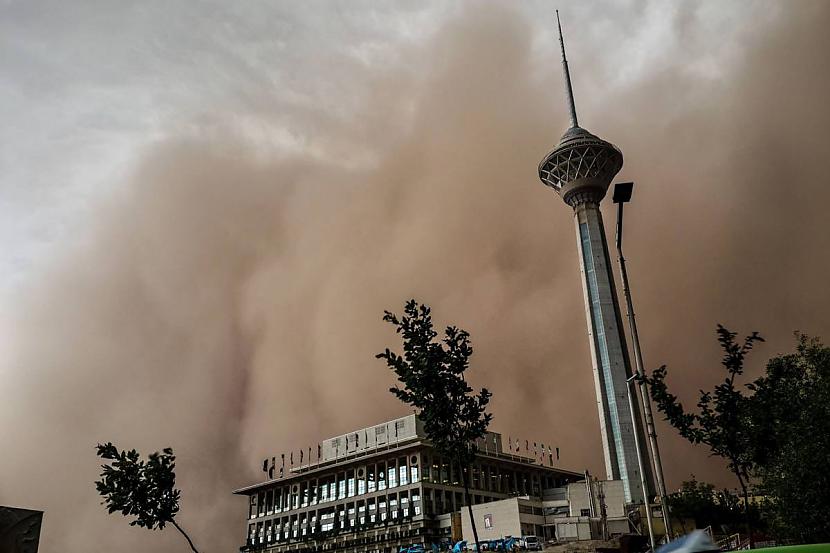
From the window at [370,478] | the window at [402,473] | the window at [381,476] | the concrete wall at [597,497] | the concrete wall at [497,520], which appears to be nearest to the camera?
the concrete wall at [497,520]

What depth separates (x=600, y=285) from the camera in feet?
373

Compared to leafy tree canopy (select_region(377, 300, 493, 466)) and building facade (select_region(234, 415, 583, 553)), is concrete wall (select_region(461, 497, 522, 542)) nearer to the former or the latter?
building facade (select_region(234, 415, 583, 553))

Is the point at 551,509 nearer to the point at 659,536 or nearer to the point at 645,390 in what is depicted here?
the point at 659,536

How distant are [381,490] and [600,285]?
53048 millimetres

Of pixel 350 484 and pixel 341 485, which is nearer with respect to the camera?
pixel 350 484

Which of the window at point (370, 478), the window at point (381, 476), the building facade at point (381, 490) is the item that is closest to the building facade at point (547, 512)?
the building facade at point (381, 490)

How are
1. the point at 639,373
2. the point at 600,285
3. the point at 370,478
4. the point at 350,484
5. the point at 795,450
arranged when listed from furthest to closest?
the point at 350,484
the point at 370,478
the point at 600,285
the point at 795,450
the point at 639,373

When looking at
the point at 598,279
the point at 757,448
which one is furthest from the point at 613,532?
the point at 757,448

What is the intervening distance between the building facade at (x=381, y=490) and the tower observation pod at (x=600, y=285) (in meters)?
26.1

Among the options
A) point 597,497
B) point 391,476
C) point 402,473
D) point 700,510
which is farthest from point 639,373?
point 391,476

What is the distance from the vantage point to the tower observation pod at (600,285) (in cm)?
10306

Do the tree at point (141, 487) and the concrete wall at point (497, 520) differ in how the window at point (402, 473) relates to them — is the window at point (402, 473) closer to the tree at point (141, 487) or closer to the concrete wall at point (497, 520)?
the concrete wall at point (497, 520)

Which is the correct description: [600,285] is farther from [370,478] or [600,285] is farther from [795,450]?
[795,450]

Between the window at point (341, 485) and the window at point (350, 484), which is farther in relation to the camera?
the window at point (341, 485)
